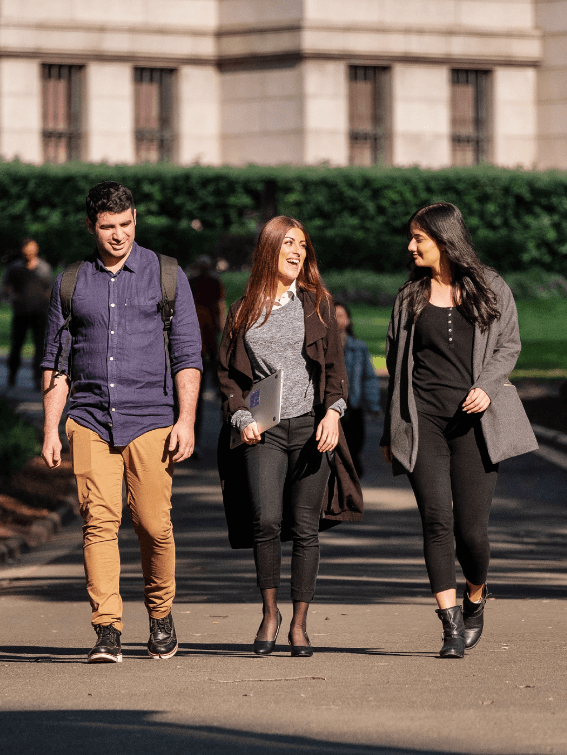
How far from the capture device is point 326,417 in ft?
22.6

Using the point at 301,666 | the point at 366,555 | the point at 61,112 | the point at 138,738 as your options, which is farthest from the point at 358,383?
the point at 61,112

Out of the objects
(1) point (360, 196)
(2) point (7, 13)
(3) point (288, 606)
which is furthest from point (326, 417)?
(2) point (7, 13)

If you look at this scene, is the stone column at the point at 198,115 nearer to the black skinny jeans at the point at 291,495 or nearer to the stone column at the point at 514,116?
the stone column at the point at 514,116

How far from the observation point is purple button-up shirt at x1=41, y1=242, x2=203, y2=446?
22.5 feet

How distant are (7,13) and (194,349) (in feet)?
90.3

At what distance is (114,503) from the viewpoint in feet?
22.7

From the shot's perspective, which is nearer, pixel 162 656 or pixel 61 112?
pixel 162 656

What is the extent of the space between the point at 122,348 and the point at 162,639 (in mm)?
1300

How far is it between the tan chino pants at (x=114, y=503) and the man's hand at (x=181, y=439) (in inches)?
2.5

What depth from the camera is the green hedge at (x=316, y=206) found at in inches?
1198

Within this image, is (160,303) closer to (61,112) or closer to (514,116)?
(61,112)

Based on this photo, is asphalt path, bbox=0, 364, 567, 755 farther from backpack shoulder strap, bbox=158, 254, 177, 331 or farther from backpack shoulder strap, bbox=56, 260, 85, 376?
backpack shoulder strap, bbox=158, 254, 177, 331

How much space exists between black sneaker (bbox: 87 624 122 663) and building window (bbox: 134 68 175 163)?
28.2 m

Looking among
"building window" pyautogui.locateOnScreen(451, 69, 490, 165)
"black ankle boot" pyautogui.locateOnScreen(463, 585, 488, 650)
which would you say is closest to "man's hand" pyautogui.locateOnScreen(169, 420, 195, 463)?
"black ankle boot" pyautogui.locateOnScreen(463, 585, 488, 650)
